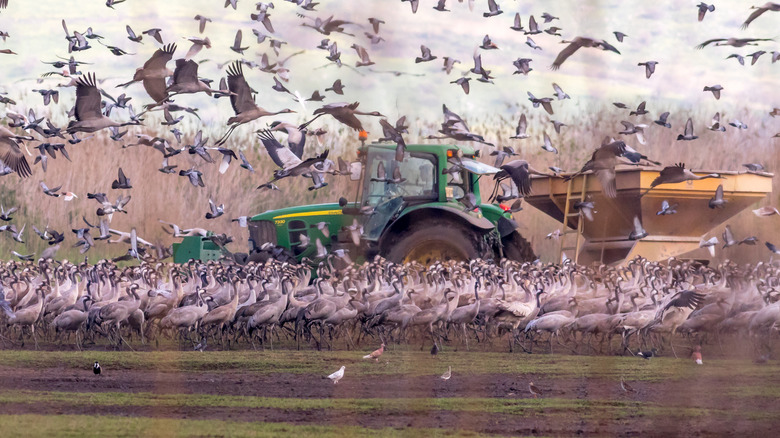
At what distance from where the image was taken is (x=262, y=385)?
613cm

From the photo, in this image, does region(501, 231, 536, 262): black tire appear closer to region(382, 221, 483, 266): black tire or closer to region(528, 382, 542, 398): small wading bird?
region(382, 221, 483, 266): black tire

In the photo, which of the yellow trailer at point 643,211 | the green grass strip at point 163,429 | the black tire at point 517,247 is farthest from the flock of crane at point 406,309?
the green grass strip at point 163,429

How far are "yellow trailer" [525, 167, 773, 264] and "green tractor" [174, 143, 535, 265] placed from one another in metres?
1.12

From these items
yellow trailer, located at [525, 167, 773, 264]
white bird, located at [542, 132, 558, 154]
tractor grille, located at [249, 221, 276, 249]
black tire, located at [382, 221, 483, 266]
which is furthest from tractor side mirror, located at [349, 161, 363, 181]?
yellow trailer, located at [525, 167, 773, 264]

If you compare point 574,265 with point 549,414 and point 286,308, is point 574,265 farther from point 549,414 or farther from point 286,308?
point 549,414

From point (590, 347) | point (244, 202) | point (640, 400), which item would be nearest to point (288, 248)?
point (244, 202)

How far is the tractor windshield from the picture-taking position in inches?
362

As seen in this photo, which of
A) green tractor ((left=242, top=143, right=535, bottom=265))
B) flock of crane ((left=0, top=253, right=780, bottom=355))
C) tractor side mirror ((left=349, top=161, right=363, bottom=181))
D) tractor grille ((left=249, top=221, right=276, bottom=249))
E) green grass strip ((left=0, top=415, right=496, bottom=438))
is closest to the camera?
green grass strip ((left=0, top=415, right=496, bottom=438))

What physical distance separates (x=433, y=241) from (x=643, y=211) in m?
2.37

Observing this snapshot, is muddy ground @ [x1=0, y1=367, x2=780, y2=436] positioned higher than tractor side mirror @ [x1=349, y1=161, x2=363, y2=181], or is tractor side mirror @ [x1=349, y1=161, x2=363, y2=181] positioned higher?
tractor side mirror @ [x1=349, y1=161, x2=363, y2=181]

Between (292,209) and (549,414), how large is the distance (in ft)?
18.3

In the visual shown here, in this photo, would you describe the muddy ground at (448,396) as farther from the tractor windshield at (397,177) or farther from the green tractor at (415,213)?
the tractor windshield at (397,177)

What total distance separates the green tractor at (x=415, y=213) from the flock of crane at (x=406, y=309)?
0.66 feet

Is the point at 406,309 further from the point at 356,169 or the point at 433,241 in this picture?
the point at 356,169
